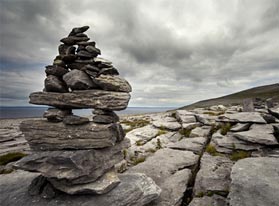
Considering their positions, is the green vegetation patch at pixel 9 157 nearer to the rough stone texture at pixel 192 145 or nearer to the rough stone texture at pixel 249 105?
the rough stone texture at pixel 192 145

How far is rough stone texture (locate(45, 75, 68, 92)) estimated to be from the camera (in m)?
12.3

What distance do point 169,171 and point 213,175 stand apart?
150 inches

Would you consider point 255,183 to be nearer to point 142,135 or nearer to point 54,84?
point 54,84

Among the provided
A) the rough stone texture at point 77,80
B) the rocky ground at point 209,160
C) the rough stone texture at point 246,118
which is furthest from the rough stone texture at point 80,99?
the rough stone texture at point 246,118

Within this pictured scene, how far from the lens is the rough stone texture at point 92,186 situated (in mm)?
11328

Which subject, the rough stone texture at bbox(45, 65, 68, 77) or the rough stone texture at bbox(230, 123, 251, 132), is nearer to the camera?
the rough stone texture at bbox(45, 65, 68, 77)

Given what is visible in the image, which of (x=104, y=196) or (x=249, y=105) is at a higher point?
(x=249, y=105)

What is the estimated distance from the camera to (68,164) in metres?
11.1

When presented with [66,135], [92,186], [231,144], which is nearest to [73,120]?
[66,135]

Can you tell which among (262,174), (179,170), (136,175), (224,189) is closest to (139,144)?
(179,170)

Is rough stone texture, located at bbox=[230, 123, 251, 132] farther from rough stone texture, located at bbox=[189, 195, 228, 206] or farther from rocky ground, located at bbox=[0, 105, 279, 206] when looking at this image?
rough stone texture, located at bbox=[189, 195, 228, 206]

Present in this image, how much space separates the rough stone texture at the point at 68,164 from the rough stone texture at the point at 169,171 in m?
4.80

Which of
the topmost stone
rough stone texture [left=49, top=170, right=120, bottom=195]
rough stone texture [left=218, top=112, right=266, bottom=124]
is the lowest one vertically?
rough stone texture [left=49, top=170, right=120, bottom=195]

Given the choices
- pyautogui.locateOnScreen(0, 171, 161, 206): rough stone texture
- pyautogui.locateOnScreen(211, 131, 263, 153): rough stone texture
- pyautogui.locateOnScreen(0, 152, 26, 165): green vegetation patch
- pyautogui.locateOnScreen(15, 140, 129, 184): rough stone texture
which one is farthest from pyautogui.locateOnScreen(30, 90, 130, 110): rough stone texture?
pyautogui.locateOnScreen(211, 131, 263, 153): rough stone texture
